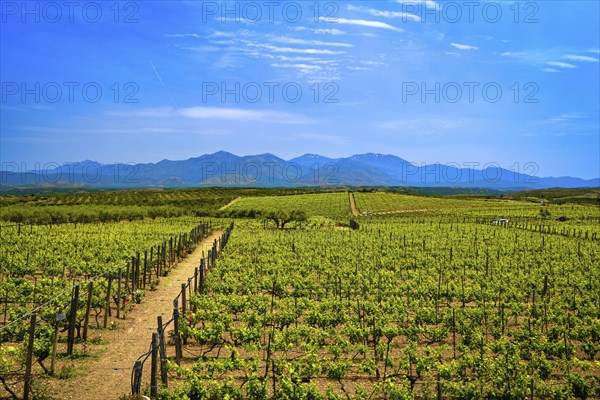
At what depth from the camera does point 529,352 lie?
10.9 m

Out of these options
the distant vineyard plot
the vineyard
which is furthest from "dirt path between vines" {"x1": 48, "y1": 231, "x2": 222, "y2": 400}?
the distant vineyard plot

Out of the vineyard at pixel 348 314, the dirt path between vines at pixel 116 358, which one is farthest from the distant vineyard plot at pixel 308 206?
the dirt path between vines at pixel 116 358

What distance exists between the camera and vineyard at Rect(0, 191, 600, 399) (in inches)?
364

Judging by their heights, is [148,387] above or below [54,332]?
below

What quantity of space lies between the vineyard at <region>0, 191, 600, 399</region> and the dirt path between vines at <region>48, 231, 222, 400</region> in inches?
19.0

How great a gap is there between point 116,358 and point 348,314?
722 cm

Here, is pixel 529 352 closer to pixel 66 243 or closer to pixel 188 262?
pixel 188 262

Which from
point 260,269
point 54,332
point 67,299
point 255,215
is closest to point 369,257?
point 260,269

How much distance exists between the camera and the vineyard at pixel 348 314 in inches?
364

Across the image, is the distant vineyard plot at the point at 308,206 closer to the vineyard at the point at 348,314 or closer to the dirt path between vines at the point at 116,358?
the vineyard at the point at 348,314

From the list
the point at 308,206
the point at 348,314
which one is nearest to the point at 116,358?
the point at 348,314

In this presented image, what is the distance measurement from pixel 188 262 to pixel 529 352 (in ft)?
64.5

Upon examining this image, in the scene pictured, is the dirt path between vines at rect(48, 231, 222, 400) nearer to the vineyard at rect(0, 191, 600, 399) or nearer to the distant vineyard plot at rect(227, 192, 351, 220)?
the vineyard at rect(0, 191, 600, 399)

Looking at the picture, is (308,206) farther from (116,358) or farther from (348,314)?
(116,358)
